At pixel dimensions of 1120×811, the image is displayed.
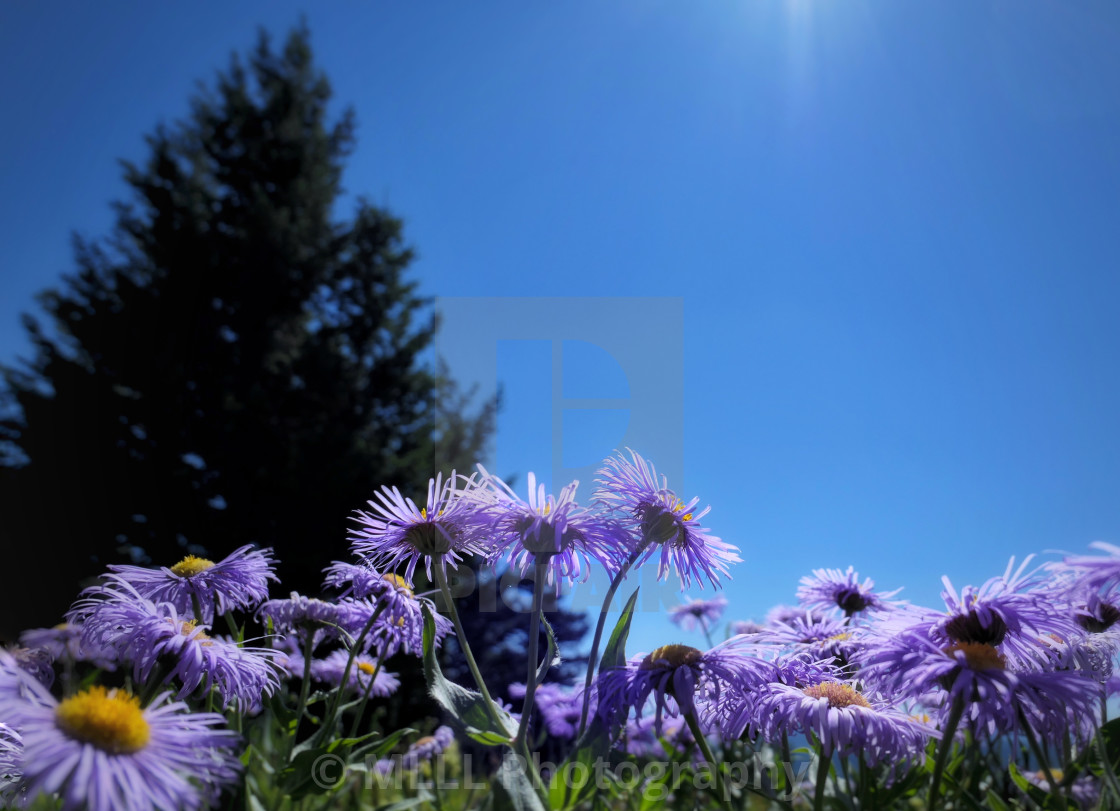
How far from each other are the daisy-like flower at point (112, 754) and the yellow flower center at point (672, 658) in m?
0.53

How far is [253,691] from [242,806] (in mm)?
276

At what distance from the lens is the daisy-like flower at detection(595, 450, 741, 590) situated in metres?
1.12

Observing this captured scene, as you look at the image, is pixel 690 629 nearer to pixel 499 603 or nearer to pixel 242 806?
pixel 242 806

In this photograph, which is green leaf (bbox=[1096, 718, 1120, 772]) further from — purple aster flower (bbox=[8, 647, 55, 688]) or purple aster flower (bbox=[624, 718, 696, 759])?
purple aster flower (bbox=[8, 647, 55, 688])

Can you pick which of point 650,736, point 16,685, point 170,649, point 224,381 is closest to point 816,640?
point 170,649

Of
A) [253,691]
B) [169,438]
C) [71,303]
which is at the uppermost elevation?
[71,303]

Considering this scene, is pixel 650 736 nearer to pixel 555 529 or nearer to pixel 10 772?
pixel 555 529

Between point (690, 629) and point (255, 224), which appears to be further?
point (255, 224)

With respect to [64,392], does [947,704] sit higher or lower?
lower

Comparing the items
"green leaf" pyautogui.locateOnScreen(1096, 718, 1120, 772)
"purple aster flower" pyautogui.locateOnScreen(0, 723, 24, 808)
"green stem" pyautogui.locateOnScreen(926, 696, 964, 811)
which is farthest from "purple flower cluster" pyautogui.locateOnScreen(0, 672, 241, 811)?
"green leaf" pyautogui.locateOnScreen(1096, 718, 1120, 772)

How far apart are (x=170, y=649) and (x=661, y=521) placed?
730mm

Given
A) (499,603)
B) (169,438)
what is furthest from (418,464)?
(169,438)

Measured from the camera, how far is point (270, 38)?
41.1 feet

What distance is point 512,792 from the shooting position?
0.80 metres
